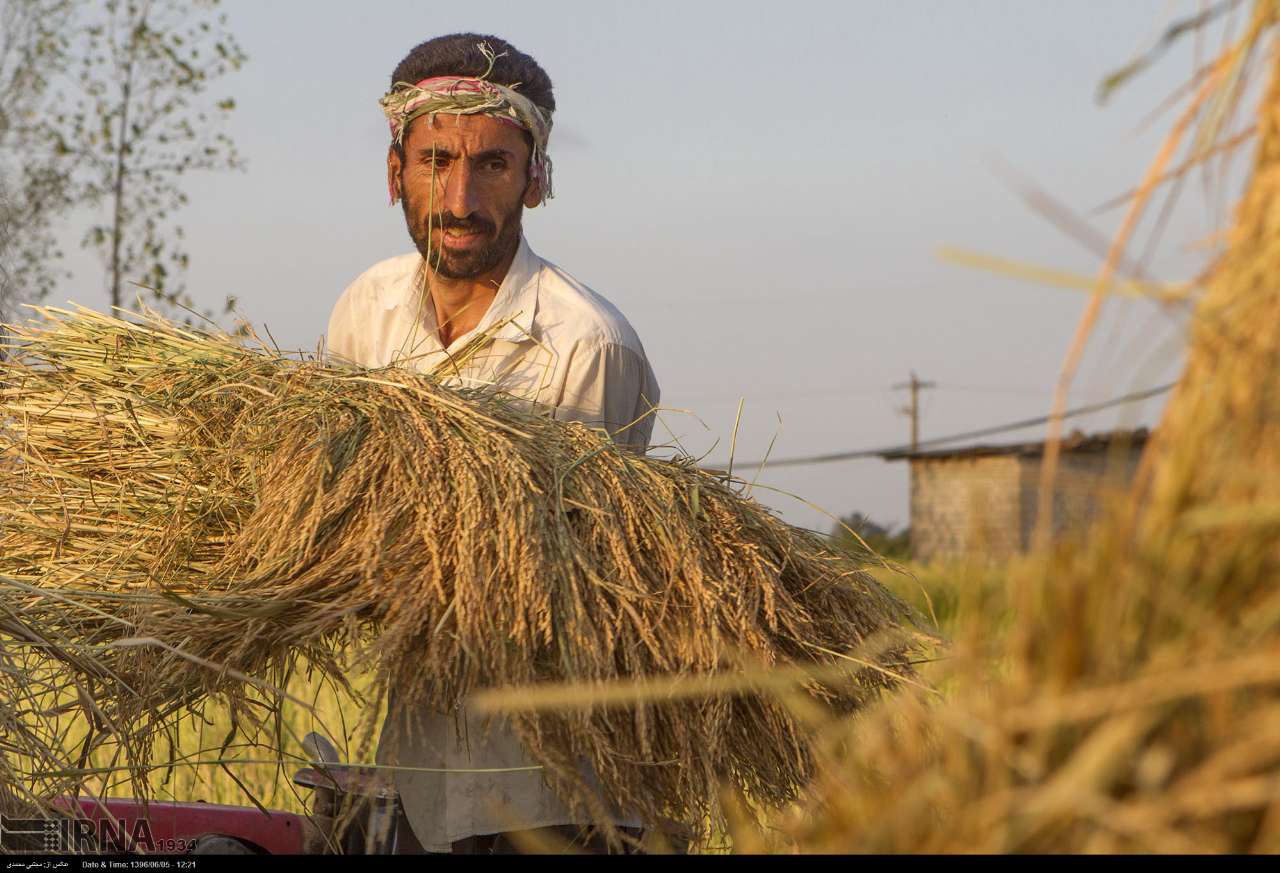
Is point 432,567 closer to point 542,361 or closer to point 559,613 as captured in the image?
point 559,613

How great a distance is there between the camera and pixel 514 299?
347 cm

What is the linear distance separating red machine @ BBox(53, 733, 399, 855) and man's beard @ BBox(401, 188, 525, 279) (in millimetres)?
A: 1241

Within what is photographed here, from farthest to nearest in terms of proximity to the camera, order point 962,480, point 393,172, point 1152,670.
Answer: point 962,480 → point 393,172 → point 1152,670

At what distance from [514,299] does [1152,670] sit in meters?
2.62

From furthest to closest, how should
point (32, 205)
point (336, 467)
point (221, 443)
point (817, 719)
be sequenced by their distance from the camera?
point (32, 205), point (221, 443), point (336, 467), point (817, 719)

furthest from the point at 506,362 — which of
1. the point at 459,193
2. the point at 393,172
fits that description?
the point at 393,172

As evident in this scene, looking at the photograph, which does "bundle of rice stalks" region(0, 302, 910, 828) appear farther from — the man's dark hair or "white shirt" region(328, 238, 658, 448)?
the man's dark hair

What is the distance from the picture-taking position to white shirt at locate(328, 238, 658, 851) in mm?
2621

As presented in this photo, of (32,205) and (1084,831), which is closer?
(1084,831)

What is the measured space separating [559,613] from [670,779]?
1.13 feet

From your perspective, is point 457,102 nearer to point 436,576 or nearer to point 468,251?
point 468,251

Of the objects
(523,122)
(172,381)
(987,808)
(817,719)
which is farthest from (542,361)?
(987,808)

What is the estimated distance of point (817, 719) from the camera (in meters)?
1.29

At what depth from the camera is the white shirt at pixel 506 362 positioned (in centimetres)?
262
